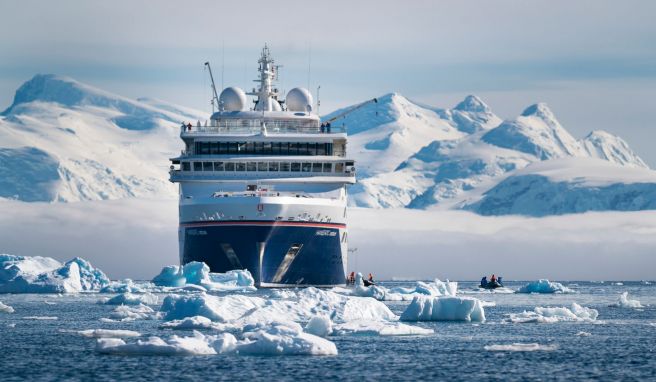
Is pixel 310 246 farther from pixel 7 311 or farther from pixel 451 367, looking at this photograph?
pixel 451 367

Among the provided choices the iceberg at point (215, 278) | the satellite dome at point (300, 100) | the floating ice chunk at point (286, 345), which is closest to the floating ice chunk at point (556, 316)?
the floating ice chunk at point (286, 345)

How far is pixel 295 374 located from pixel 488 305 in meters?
49.2

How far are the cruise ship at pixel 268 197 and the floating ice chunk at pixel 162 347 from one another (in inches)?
1933

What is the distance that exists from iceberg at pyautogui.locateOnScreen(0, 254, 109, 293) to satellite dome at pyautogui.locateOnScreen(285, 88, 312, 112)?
2394 centimetres

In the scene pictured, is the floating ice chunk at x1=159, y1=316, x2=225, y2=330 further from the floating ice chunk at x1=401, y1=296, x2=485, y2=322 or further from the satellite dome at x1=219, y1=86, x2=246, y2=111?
the satellite dome at x1=219, y1=86, x2=246, y2=111

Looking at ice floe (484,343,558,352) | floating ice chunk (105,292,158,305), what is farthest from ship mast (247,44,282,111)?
ice floe (484,343,558,352)

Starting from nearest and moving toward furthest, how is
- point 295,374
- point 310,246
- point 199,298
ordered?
point 295,374 < point 199,298 < point 310,246

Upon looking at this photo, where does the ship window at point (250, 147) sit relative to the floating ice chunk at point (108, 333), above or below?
above

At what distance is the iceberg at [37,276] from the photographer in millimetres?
110938

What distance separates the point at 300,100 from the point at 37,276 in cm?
2961

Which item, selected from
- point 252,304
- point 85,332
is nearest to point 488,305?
point 252,304

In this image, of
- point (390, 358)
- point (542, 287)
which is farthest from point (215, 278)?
point (390, 358)

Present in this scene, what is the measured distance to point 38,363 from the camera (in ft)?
163

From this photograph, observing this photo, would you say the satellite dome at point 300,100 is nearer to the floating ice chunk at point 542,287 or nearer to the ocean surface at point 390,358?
the floating ice chunk at point 542,287
